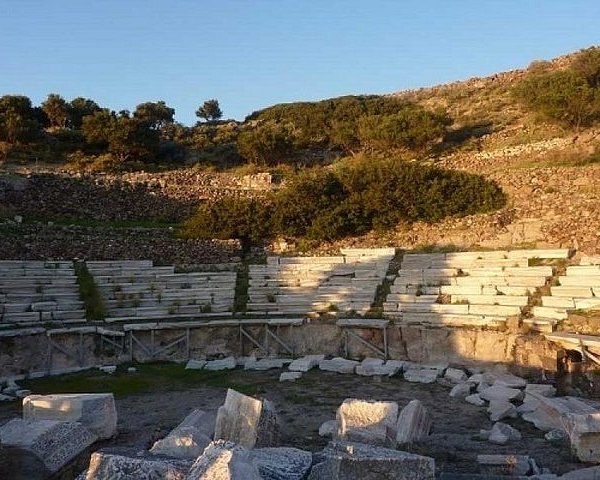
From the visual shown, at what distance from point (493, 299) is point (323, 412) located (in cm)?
604

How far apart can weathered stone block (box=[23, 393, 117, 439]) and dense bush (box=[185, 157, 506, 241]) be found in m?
13.0

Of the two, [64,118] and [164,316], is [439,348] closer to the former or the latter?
[164,316]

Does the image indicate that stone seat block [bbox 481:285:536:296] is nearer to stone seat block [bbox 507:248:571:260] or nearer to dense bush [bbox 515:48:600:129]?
stone seat block [bbox 507:248:571:260]

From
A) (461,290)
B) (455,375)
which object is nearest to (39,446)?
(455,375)

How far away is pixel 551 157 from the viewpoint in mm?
23844

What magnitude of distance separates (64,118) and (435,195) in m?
26.4

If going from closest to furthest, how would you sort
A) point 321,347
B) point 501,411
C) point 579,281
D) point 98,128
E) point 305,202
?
1. point 501,411
2. point 579,281
3. point 321,347
4. point 305,202
5. point 98,128

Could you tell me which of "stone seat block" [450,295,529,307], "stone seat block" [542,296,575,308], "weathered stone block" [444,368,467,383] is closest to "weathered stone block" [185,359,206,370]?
"weathered stone block" [444,368,467,383]

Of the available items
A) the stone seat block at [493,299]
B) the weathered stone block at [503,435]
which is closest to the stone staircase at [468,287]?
the stone seat block at [493,299]

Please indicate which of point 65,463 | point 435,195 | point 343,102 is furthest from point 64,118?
point 65,463

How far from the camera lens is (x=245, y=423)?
733 centimetres

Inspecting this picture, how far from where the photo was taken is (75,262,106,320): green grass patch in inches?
634

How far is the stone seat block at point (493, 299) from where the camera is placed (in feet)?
46.9

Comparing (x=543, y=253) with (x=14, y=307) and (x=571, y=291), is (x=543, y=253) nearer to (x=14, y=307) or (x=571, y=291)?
(x=571, y=291)
